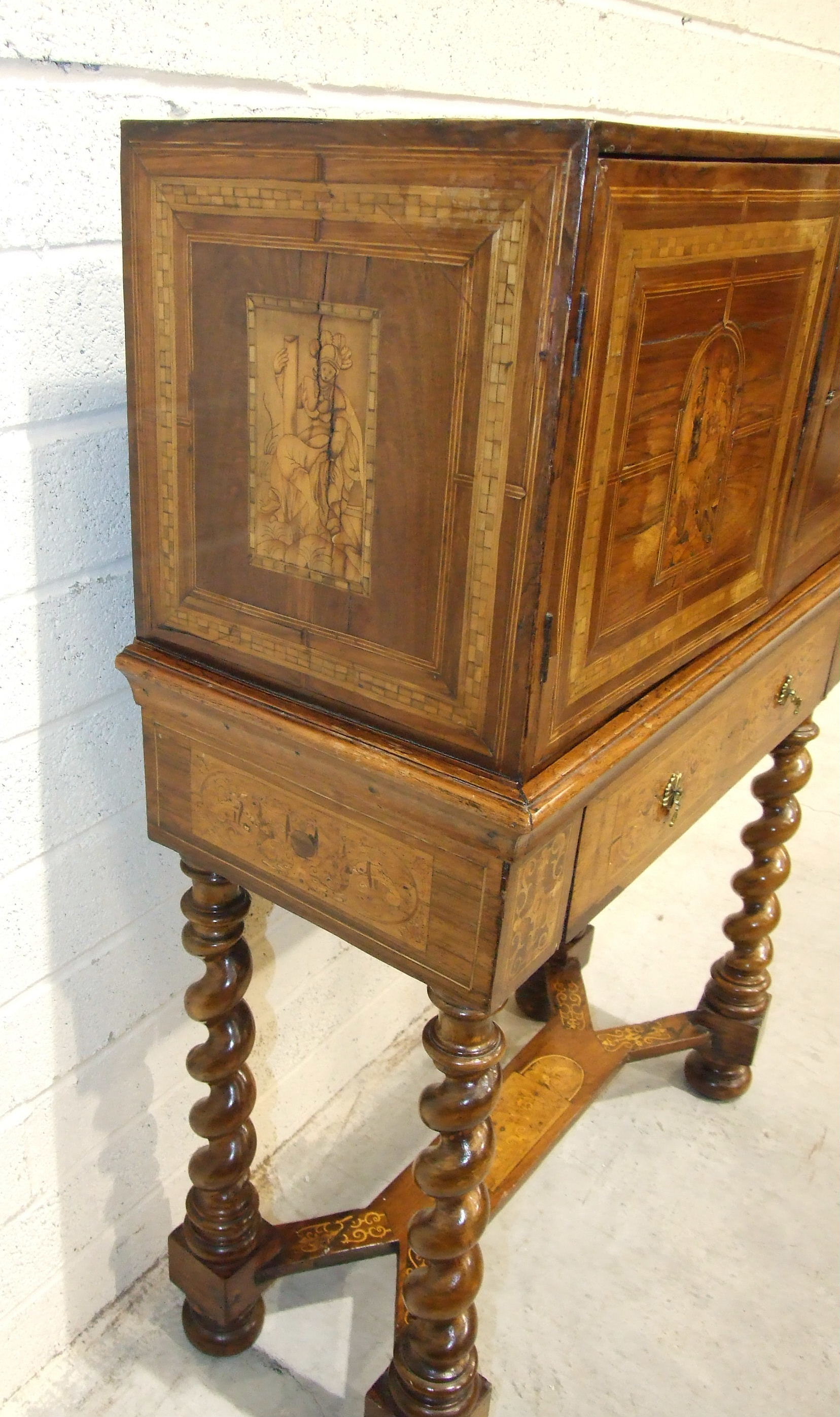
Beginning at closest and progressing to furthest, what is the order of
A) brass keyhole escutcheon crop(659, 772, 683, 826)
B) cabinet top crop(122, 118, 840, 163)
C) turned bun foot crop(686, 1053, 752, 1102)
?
1. cabinet top crop(122, 118, 840, 163)
2. brass keyhole escutcheon crop(659, 772, 683, 826)
3. turned bun foot crop(686, 1053, 752, 1102)

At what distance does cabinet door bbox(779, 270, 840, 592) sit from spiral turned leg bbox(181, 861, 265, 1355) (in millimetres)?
785

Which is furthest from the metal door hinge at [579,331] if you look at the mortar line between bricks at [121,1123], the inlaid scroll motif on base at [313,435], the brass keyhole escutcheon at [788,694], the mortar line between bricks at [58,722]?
the mortar line between bricks at [121,1123]

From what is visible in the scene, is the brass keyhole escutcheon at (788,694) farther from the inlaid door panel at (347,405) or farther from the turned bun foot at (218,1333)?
the turned bun foot at (218,1333)

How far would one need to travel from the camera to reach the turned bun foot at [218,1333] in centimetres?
148

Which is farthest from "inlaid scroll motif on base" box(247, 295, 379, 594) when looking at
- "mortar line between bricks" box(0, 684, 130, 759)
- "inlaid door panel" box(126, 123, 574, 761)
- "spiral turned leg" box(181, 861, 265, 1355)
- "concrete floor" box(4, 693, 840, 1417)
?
"concrete floor" box(4, 693, 840, 1417)

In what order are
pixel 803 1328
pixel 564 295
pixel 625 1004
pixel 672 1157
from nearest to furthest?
pixel 564 295 → pixel 803 1328 → pixel 672 1157 → pixel 625 1004

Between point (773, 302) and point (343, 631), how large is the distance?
0.54m

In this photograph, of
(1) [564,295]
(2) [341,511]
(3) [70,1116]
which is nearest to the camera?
(1) [564,295]

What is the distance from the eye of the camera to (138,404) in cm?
105

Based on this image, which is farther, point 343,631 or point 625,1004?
point 625,1004

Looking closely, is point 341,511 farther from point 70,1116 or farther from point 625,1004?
point 625,1004

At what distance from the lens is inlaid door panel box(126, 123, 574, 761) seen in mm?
800

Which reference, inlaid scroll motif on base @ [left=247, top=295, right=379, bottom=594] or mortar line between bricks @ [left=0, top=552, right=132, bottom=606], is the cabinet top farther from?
mortar line between bricks @ [left=0, top=552, right=132, bottom=606]

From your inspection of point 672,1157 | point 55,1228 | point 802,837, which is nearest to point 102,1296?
point 55,1228
